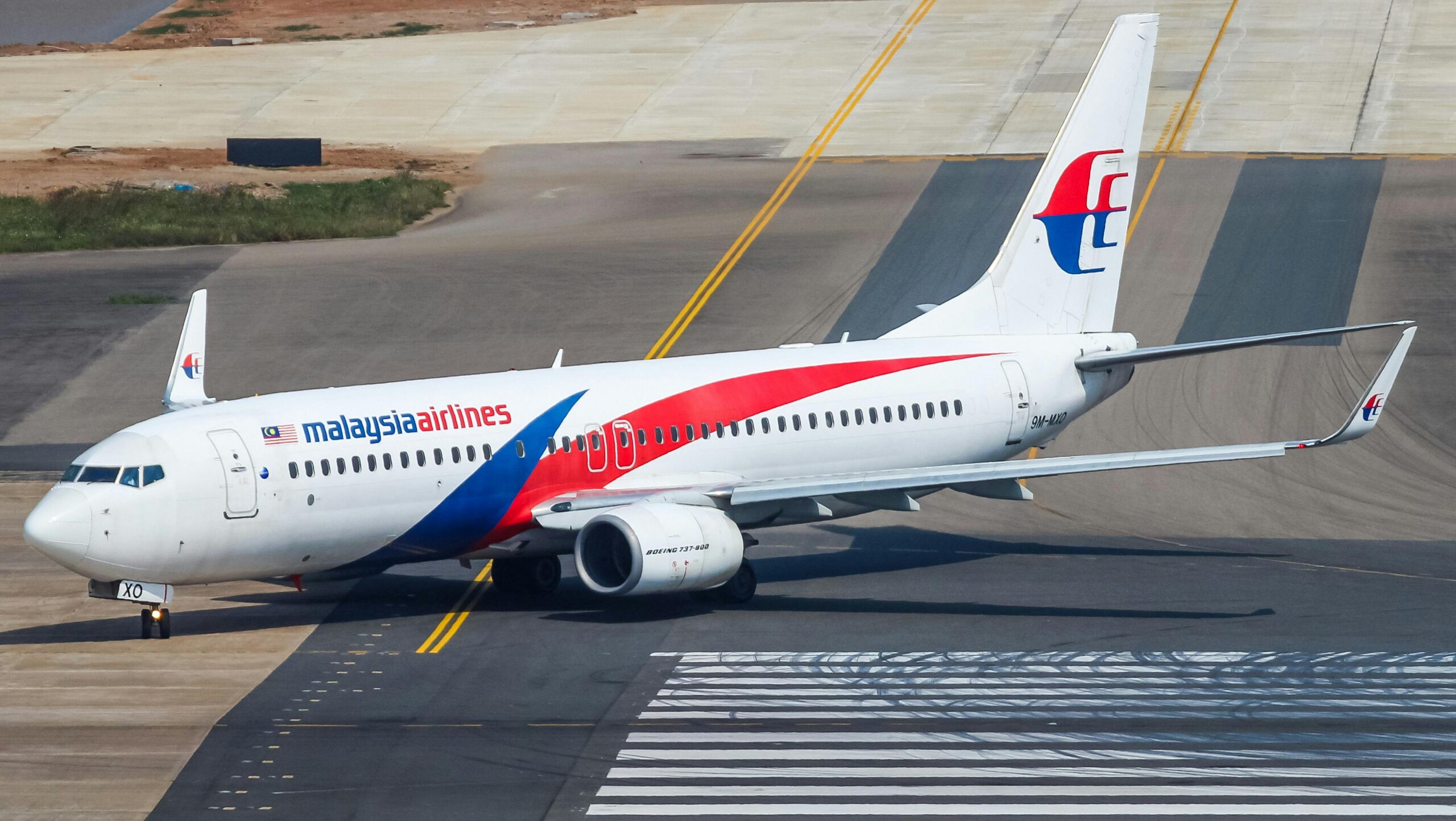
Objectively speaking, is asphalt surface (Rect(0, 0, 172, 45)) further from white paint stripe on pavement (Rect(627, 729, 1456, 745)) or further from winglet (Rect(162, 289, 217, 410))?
white paint stripe on pavement (Rect(627, 729, 1456, 745))

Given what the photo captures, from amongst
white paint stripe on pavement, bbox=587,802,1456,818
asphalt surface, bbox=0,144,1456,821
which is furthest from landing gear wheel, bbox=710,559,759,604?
white paint stripe on pavement, bbox=587,802,1456,818

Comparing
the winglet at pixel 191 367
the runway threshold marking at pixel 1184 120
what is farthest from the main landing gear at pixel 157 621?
the runway threshold marking at pixel 1184 120

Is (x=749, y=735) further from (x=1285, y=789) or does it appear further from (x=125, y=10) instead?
(x=125, y=10)

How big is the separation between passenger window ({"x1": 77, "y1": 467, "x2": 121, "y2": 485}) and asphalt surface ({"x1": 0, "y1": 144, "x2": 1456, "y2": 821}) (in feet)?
11.9

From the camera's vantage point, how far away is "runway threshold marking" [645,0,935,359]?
199 ft

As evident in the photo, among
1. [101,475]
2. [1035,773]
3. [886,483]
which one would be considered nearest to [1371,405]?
[886,483]

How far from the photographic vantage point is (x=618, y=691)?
31938 millimetres

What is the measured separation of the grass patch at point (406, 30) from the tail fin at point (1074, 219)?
65.2 m

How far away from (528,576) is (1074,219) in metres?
15.6

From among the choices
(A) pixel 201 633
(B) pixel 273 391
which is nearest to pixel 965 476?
(A) pixel 201 633

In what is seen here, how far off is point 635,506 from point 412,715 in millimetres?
7626

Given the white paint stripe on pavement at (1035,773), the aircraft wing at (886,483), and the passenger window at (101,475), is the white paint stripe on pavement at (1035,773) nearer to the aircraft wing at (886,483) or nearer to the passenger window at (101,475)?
the aircraft wing at (886,483)

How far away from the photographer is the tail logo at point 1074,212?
44812 mm

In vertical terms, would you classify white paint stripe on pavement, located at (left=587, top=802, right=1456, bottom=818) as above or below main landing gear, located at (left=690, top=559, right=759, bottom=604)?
above
